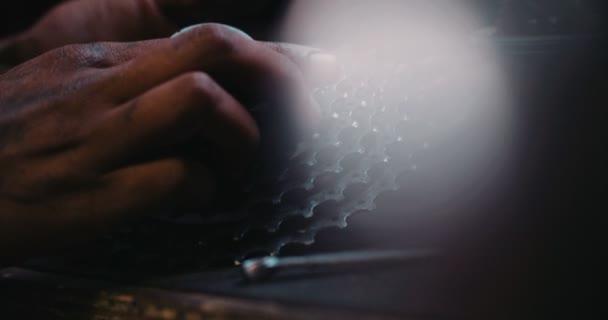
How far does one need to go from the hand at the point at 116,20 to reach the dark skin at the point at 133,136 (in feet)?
1.83

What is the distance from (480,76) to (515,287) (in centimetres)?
19

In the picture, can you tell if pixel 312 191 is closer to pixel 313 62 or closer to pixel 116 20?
pixel 313 62

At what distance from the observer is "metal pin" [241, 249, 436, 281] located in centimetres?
29

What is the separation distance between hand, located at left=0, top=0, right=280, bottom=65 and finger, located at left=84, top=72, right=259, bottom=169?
60 centimetres

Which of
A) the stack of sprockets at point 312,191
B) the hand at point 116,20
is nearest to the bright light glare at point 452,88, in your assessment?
the stack of sprockets at point 312,191

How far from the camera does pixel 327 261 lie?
294 millimetres

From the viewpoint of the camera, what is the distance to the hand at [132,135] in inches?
13.8

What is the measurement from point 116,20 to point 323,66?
699 mm

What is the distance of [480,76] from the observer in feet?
1.27

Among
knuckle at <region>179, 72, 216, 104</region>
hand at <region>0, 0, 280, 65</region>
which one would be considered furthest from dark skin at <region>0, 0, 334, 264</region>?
hand at <region>0, 0, 280, 65</region>

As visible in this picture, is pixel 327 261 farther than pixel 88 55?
No

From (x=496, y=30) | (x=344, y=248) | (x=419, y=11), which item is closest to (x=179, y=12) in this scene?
(x=419, y=11)

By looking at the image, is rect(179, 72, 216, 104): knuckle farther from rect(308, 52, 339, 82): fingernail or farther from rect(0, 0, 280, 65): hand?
rect(0, 0, 280, 65): hand

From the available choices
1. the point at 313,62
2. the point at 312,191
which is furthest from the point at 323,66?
the point at 312,191
